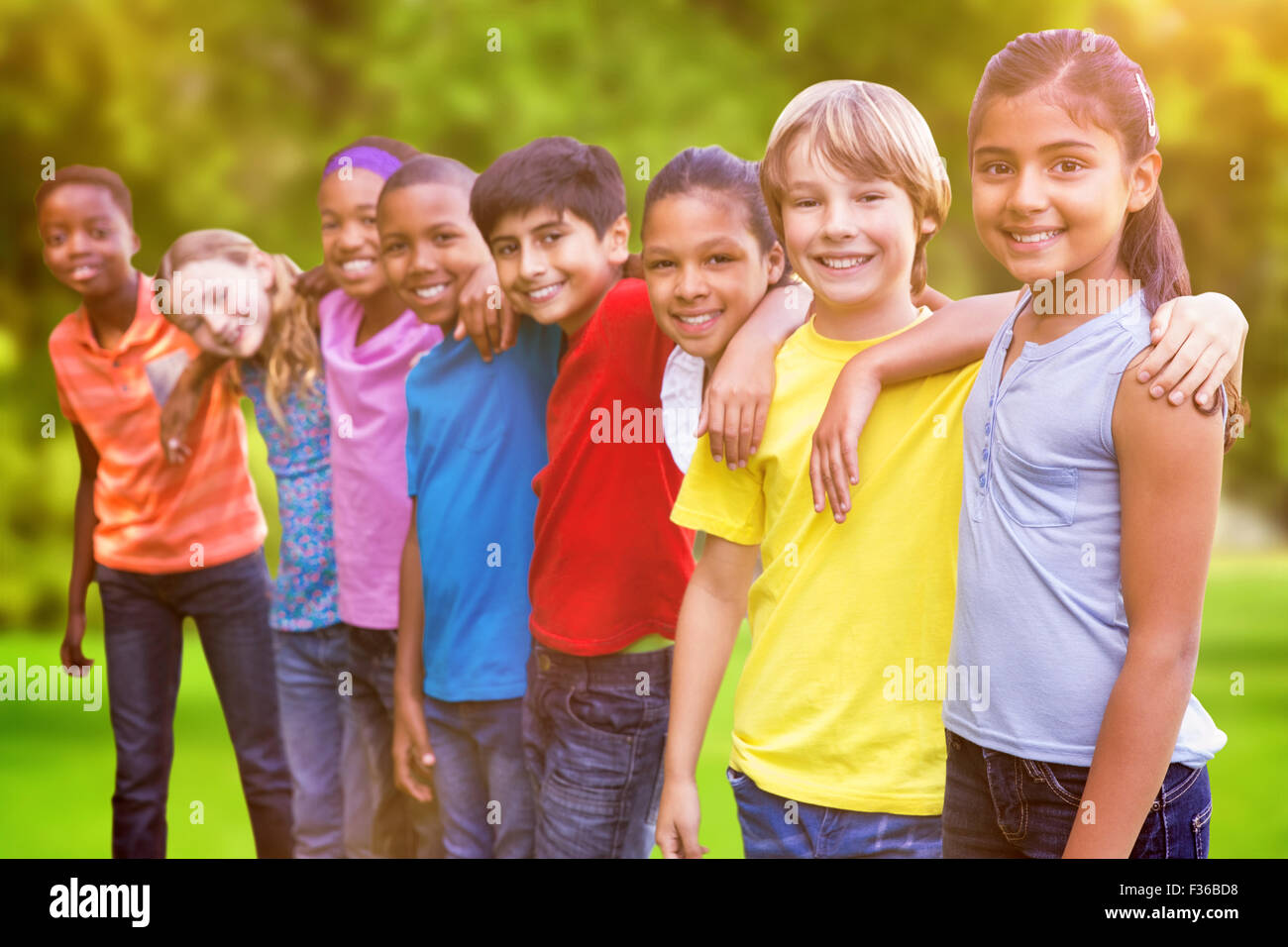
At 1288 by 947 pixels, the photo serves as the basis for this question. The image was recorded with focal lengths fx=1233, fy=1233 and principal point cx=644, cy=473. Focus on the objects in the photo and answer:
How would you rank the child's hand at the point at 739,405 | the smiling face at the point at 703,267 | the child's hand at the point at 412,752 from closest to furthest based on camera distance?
the child's hand at the point at 739,405 → the smiling face at the point at 703,267 → the child's hand at the point at 412,752

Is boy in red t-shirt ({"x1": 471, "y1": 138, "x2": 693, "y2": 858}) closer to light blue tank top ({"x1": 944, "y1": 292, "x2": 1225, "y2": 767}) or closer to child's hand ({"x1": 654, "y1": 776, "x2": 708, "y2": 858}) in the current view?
child's hand ({"x1": 654, "y1": 776, "x2": 708, "y2": 858})

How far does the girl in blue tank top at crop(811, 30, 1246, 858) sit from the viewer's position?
1.85 meters

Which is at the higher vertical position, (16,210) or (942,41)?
(942,41)

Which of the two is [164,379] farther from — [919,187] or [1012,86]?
[1012,86]

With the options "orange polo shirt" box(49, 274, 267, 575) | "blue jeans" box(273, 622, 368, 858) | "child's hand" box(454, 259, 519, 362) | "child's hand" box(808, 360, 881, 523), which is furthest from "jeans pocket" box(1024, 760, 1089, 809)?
"orange polo shirt" box(49, 274, 267, 575)

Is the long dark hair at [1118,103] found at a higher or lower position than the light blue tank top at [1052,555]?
higher

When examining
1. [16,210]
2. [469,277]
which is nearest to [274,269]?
[469,277]

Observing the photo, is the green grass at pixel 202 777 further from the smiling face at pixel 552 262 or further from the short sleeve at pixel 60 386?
the smiling face at pixel 552 262

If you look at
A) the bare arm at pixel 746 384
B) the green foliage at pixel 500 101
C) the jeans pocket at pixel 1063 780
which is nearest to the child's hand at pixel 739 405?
the bare arm at pixel 746 384

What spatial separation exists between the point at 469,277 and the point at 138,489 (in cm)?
105

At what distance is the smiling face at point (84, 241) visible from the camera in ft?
10.2

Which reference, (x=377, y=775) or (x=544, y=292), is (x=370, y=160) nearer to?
(x=544, y=292)

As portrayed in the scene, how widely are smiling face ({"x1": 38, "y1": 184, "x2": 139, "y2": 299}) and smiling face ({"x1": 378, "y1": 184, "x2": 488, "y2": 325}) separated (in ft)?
2.64

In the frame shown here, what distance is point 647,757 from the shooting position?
2.58 m
